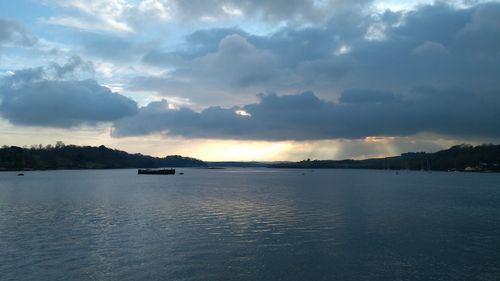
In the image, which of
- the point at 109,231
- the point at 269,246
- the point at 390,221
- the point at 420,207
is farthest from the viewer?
the point at 420,207

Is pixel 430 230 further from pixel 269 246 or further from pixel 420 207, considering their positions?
pixel 420 207

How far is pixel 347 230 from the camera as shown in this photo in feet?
153

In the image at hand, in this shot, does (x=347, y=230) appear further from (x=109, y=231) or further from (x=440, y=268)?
(x=109, y=231)

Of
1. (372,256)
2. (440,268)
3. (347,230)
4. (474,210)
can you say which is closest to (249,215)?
(347,230)

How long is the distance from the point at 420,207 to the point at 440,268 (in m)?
45.5

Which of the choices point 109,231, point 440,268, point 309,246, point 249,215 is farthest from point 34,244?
point 440,268

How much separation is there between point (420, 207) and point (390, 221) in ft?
73.3

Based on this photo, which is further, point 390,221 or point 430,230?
point 390,221

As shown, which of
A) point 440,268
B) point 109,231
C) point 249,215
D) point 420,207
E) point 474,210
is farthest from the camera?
point 420,207

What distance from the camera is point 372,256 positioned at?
33969 mm

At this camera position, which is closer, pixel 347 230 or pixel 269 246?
pixel 269 246

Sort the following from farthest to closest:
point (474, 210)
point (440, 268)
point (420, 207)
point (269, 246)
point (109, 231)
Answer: point (420, 207)
point (474, 210)
point (109, 231)
point (269, 246)
point (440, 268)

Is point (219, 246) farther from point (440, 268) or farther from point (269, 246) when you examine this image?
point (440, 268)

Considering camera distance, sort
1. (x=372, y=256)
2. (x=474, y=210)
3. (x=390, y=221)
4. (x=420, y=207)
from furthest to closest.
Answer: (x=420, y=207)
(x=474, y=210)
(x=390, y=221)
(x=372, y=256)
